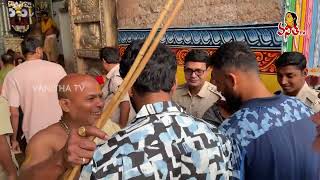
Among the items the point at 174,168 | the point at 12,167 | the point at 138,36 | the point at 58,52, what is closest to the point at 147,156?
the point at 174,168

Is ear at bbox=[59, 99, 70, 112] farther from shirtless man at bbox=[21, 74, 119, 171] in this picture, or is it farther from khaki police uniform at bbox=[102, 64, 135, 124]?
khaki police uniform at bbox=[102, 64, 135, 124]

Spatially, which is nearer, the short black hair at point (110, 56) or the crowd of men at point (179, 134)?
the crowd of men at point (179, 134)

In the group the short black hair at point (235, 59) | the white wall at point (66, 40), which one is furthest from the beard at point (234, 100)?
the white wall at point (66, 40)

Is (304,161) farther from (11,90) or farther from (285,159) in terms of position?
(11,90)

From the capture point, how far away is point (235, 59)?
1698mm

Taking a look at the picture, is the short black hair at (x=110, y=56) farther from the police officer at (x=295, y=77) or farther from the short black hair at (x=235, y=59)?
the short black hair at (x=235, y=59)

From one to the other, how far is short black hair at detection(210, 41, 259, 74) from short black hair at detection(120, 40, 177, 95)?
417mm

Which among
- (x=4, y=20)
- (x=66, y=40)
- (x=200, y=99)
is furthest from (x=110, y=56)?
(x=4, y=20)

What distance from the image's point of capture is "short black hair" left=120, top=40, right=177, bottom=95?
1.32 m

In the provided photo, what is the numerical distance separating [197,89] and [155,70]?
5.80ft

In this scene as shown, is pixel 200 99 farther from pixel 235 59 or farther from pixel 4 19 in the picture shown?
pixel 4 19

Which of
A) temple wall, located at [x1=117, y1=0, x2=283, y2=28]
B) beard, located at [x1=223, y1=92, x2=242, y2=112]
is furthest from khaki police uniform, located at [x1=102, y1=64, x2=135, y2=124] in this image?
beard, located at [x1=223, y1=92, x2=242, y2=112]

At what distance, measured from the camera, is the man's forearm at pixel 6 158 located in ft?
8.13

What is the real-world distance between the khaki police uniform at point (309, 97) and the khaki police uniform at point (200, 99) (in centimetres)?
66
